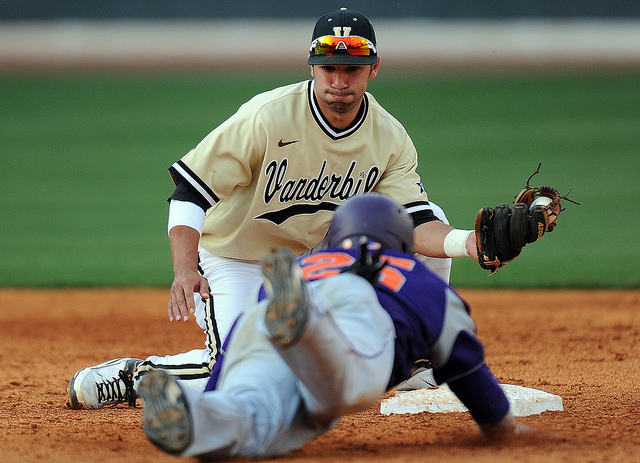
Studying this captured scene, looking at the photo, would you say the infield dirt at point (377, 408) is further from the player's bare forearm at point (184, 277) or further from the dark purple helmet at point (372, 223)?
the dark purple helmet at point (372, 223)

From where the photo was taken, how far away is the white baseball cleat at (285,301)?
1.97 m

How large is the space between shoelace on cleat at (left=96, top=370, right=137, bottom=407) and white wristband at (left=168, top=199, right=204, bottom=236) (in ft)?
2.18

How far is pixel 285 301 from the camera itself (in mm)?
1975

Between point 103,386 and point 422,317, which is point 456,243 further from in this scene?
point 103,386

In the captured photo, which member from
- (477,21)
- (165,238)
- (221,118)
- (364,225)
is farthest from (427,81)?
(364,225)

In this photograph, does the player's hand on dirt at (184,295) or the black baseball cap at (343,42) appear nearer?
the player's hand on dirt at (184,295)

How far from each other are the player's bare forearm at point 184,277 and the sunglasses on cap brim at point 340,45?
2.93ft

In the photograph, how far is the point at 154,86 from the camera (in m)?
18.6

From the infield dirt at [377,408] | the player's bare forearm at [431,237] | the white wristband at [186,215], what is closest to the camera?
the infield dirt at [377,408]

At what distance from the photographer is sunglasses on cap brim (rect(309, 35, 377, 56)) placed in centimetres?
350

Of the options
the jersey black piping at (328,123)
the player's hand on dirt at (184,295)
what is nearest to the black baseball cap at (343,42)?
the jersey black piping at (328,123)

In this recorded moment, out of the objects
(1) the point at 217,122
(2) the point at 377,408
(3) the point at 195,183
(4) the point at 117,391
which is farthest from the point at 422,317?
(1) the point at 217,122

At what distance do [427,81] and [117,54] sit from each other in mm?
7229

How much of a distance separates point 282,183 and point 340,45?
614 millimetres
